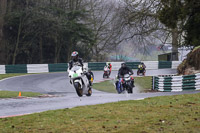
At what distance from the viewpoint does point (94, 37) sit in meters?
47.6

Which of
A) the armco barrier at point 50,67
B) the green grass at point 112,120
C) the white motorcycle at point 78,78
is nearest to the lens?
the green grass at point 112,120

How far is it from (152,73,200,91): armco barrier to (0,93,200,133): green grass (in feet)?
27.0

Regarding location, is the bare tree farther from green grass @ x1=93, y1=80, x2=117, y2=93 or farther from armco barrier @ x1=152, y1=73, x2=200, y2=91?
armco barrier @ x1=152, y1=73, x2=200, y2=91

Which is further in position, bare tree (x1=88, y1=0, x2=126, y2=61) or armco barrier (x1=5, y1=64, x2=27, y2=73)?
bare tree (x1=88, y1=0, x2=126, y2=61)

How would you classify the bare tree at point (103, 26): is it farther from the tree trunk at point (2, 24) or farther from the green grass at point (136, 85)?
the green grass at point (136, 85)

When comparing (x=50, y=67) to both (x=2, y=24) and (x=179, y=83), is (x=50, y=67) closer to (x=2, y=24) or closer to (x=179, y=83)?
(x=2, y=24)

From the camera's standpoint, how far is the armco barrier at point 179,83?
57.1 feet

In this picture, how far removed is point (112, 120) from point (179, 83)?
37.8ft

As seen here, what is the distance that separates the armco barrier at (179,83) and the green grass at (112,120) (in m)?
8.22

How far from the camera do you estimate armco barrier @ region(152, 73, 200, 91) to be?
17.4m

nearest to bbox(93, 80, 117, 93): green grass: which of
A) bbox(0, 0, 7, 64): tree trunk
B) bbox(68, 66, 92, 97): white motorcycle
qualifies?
bbox(68, 66, 92, 97): white motorcycle

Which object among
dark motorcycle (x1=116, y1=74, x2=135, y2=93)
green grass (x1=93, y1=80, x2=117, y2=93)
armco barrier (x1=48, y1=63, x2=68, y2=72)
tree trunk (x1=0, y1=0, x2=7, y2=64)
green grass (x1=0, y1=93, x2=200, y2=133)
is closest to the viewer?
green grass (x1=0, y1=93, x2=200, y2=133)

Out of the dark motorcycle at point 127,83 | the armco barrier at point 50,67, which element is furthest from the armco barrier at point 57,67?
the dark motorcycle at point 127,83

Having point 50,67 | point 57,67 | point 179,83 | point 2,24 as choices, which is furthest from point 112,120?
point 2,24
